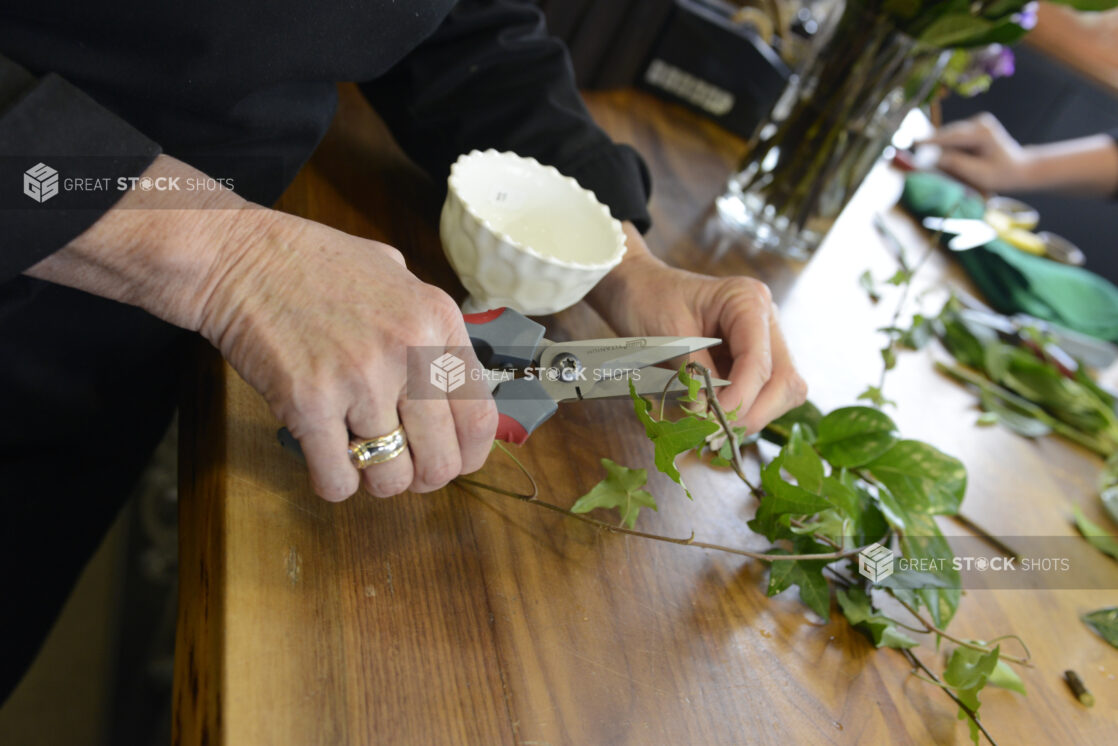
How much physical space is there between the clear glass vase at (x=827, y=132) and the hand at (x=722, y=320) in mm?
378

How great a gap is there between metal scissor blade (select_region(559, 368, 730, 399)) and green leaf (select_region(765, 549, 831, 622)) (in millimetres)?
156

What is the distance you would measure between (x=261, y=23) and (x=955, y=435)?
87 centimetres

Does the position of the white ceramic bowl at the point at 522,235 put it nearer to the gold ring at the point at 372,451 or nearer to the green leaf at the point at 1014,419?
the gold ring at the point at 372,451

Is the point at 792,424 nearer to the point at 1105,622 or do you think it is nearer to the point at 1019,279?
the point at 1105,622

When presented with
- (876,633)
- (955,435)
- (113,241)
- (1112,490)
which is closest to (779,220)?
(955,435)

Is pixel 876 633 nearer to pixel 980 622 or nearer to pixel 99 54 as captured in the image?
pixel 980 622

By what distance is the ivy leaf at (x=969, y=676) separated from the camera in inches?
21.6

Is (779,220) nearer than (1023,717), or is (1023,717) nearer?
(1023,717)

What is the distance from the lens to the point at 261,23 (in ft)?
1.75

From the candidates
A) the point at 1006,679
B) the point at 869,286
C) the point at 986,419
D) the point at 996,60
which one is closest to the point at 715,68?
the point at 869,286

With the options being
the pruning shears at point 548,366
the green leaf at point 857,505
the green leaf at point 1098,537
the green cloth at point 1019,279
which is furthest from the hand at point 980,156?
the pruning shears at point 548,366

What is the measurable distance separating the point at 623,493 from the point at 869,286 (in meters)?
0.72

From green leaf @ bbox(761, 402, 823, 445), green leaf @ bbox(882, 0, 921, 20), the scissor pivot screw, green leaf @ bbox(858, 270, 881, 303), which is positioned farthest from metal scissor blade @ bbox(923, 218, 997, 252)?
the scissor pivot screw

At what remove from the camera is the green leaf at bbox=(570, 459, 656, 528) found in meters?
0.56
